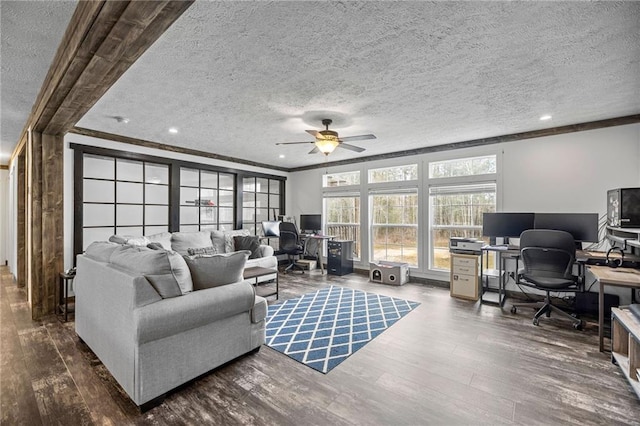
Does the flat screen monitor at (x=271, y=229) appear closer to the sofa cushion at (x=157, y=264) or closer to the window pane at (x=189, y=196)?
the window pane at (x=189, y=196)

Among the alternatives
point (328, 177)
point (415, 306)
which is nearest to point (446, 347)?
point (415, 306)

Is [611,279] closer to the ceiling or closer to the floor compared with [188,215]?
closer to the floor

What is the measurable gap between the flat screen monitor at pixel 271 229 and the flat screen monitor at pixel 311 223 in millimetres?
602

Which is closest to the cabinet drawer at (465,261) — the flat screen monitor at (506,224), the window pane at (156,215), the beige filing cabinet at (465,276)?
the beige filing cabinet at (465,276)

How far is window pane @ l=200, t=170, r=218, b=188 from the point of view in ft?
19.0

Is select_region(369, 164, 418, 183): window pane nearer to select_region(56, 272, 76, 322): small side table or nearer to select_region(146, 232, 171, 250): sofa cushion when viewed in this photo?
select_region(146, 232, 171, 250): sofa cushion

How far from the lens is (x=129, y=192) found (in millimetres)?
4777

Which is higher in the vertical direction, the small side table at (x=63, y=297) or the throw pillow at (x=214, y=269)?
the throw pillow at (x=214, y=269)

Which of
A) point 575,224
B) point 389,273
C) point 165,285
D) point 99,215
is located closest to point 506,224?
point 575,224

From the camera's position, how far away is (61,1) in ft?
5.54

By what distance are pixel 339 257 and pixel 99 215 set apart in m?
4.21

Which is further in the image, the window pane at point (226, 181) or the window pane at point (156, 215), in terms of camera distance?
the window pane at point (226, 181)

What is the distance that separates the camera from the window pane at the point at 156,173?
4.99 m

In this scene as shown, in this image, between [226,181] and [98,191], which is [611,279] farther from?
[98,191]
